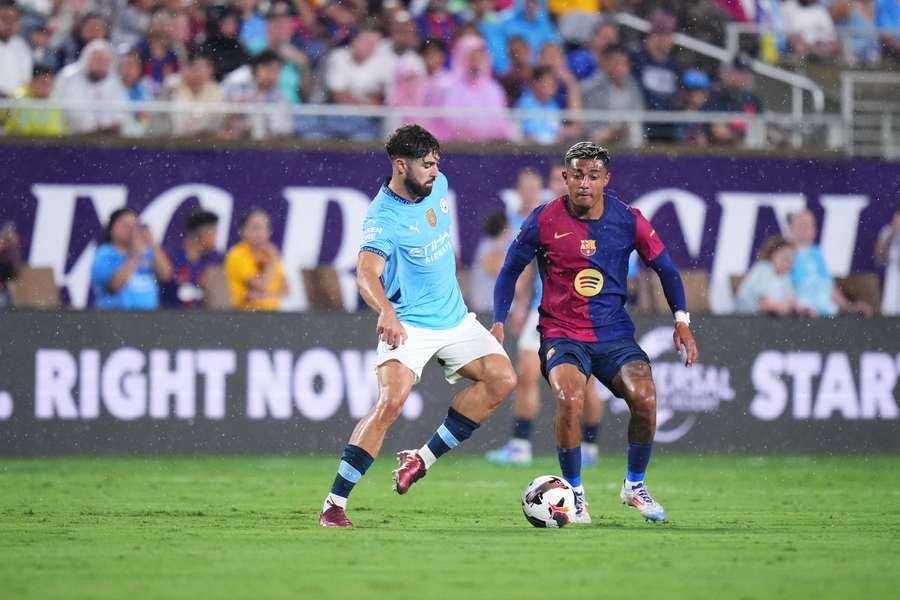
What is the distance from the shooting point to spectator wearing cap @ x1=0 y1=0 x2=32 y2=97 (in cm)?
1684

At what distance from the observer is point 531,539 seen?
29.7ft

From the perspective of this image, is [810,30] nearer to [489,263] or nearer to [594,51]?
[594,51]

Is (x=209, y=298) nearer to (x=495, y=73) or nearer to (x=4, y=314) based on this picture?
(x=4, y=314)

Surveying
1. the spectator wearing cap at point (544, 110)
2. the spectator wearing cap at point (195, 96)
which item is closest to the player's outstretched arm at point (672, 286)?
the spectator wearing cap at point (544, 110)

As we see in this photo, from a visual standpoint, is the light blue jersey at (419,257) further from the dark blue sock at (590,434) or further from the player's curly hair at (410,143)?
the dark blue sock at (590,434)

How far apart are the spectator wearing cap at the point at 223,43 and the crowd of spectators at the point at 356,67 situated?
0.05 ft

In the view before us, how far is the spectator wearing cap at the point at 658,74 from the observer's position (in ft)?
60.1

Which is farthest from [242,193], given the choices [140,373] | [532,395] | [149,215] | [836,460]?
[836,460]

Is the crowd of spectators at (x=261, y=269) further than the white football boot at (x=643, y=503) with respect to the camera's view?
Yes

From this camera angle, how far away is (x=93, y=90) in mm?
16969

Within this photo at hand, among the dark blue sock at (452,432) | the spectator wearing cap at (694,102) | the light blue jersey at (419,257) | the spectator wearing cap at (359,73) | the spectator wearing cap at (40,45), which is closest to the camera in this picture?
the light blue jersey at (419,257)

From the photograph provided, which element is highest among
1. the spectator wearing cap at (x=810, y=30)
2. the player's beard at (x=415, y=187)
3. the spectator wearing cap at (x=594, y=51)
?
the spectator wearing cap at (x=810, y=30)

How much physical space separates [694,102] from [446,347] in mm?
9551

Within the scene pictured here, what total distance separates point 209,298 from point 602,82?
5284 mm
